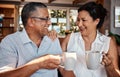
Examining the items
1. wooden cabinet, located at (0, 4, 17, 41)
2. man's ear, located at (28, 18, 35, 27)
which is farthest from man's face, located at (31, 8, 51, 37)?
wooden cabinet, located at (0, 4, 17, 41)

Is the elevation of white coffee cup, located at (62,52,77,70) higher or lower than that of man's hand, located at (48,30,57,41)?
lower

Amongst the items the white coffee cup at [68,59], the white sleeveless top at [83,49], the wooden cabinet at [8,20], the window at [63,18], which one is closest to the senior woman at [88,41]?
the white sleeveless top at [83,49]

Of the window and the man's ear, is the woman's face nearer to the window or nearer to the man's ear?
the man's ear

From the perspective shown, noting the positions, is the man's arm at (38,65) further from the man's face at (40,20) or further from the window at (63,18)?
the window at (63,18)

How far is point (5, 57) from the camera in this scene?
4.54 ft

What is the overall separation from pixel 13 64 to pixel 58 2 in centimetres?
923

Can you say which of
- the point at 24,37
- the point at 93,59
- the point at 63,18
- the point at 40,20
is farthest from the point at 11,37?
the point at 63,18

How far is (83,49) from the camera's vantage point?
1.89m

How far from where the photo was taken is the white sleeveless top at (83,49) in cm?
183

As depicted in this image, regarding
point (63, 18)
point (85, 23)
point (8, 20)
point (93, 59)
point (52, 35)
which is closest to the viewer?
point (93, 59)

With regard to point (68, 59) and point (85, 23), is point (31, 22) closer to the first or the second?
point (68, 59)

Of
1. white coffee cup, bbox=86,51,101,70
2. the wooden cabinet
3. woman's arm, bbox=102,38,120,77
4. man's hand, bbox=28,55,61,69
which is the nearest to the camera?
man's hand, bbox=28,55,61,69

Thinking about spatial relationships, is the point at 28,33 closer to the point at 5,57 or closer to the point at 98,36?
the point at 5,57

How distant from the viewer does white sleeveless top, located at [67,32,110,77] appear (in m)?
1.83
